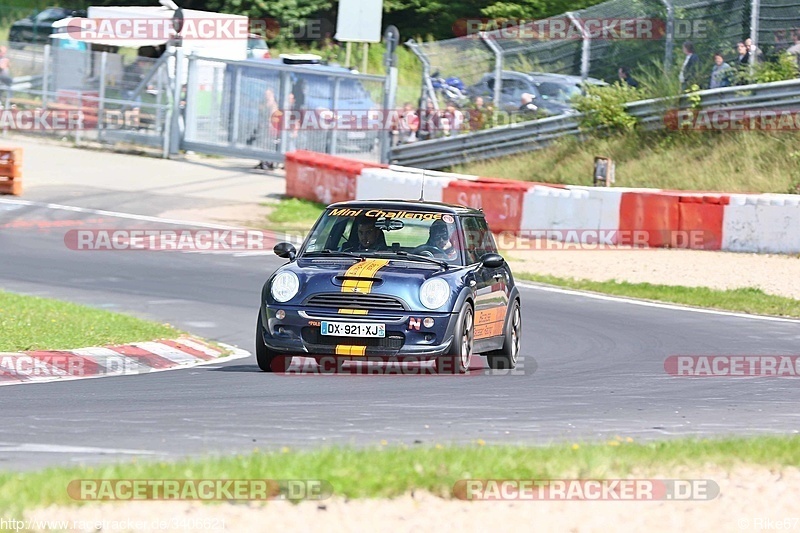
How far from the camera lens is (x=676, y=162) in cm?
2492

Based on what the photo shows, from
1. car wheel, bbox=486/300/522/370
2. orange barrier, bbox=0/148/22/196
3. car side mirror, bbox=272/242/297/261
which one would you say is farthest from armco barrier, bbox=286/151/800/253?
car side mirror, bbox=272/242/297/261

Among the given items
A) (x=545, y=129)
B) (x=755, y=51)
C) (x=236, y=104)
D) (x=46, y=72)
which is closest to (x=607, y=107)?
(x=545, y=129)

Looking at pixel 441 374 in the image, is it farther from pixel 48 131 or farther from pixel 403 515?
A: pixel 48 131

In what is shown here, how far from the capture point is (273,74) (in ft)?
98.3

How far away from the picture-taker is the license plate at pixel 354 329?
10188mm

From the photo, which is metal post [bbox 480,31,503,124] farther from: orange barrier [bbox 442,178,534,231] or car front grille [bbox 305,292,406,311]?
car front grille [bbox 305,292,406,311]

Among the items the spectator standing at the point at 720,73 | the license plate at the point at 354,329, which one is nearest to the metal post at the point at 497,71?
the spectator standing at the point at 720,73

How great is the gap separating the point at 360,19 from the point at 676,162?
8051 millimetres

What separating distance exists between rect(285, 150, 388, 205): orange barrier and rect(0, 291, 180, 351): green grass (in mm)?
10963

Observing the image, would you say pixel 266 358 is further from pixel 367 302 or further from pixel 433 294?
pixel 433 294

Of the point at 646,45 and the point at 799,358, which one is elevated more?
the point at 646,45

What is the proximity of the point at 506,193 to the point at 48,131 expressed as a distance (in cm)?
1460

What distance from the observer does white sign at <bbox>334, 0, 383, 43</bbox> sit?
2909 centimetres

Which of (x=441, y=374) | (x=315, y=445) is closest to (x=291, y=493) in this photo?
(x=315, y=445)
